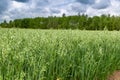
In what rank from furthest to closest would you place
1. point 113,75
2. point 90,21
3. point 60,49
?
point 90,21
point 113,75
point 60,49

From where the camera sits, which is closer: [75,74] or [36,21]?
[75,74]

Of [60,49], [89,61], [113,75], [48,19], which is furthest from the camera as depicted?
[48,19]

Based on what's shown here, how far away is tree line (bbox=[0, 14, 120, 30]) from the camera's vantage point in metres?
83.8

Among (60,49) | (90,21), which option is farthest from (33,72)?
(90,21)

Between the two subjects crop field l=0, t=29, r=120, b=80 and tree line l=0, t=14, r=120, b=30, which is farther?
tree line l=0, t=14, r=120, b=30

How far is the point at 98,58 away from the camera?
746 cm

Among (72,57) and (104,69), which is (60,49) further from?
(104,69)

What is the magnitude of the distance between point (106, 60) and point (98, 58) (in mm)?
539

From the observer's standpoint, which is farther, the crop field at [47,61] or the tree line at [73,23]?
the tree line at [73,23]

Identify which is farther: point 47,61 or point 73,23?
point 73,23

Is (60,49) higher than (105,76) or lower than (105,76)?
higher

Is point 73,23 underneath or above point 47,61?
underneath

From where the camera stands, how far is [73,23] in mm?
99125

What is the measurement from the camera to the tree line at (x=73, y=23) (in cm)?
8381
